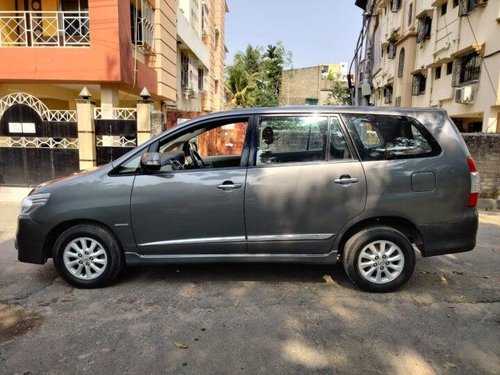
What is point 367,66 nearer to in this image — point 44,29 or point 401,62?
point 44,29

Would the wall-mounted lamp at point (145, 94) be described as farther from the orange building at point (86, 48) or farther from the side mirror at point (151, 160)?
the side mirror at point (151, 160)

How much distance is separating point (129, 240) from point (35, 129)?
6.96 meters

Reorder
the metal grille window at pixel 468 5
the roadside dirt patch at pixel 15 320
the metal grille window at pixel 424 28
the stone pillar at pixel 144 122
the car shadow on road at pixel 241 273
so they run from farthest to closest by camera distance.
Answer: the metal grille window at pixel 424 28, the metal grille window at pixel 468 5, the stone pillar at pixel 144 122, the car shadow on road at pixel 241 273, the roadside dirt patch at pixel 15 320

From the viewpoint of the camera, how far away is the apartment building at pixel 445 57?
12.6 meters

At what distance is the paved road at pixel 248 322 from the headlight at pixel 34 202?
2.55 ft

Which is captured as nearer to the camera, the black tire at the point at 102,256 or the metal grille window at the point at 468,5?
the black tire at the point at 102,256

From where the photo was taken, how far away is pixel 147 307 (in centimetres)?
352

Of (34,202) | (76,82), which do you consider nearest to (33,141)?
(76,82)

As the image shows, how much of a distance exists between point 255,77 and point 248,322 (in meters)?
37.3

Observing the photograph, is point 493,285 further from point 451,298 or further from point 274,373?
point 274,373

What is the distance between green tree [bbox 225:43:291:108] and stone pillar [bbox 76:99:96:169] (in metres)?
27.8

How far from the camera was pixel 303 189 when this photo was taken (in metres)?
3.70

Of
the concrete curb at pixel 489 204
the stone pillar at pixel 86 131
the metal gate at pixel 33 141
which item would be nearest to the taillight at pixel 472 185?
the concrete curb at pixel 489 204

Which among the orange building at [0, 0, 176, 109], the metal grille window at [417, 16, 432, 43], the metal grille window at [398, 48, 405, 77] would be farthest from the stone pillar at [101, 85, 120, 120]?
the metal grille window at [398, 48, 405, 77]
